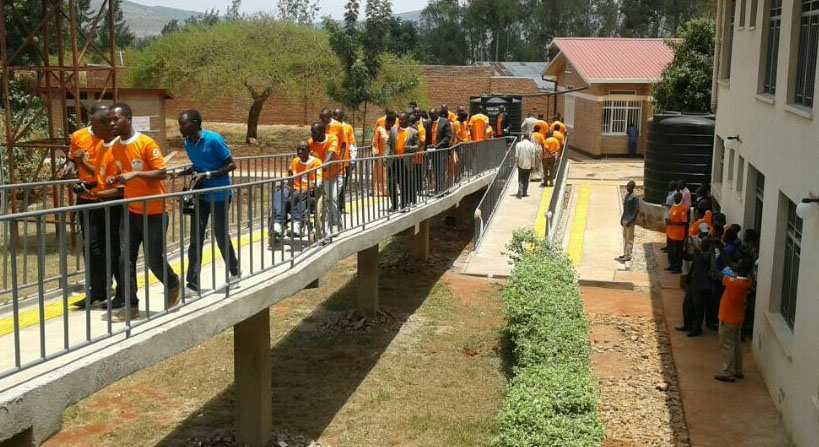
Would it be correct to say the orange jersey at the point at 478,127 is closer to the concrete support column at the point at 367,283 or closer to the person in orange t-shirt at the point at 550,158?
the person in orange t-shirt at the point at 550,158

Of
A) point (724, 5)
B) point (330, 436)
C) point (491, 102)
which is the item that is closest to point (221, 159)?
point (330, 436)

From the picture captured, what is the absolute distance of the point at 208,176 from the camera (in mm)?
7516

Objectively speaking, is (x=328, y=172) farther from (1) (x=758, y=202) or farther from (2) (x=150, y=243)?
(1) (x=758, y=202)

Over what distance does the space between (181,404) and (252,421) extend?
5.63 ft

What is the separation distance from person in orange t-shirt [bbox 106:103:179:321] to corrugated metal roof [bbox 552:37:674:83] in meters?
26.1

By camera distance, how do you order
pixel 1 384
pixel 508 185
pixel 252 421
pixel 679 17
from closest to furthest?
pixel 1 384 < pixel 252 421 < pixel 508 185 < pixel 679 17

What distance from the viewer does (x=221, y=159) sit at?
301 inches

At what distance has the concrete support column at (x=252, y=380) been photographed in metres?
9.23

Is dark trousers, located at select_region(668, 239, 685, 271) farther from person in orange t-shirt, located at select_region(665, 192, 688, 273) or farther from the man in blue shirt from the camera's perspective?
the man in blue shirt

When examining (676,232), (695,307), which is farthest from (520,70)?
(695,307)

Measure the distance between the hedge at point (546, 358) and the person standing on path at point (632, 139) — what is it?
1794 centimetres

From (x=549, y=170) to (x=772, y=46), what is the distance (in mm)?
9177

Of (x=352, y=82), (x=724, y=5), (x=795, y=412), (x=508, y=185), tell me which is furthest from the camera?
(x=352, y=82)

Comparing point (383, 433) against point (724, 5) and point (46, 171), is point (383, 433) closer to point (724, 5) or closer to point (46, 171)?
point (724, 5)
